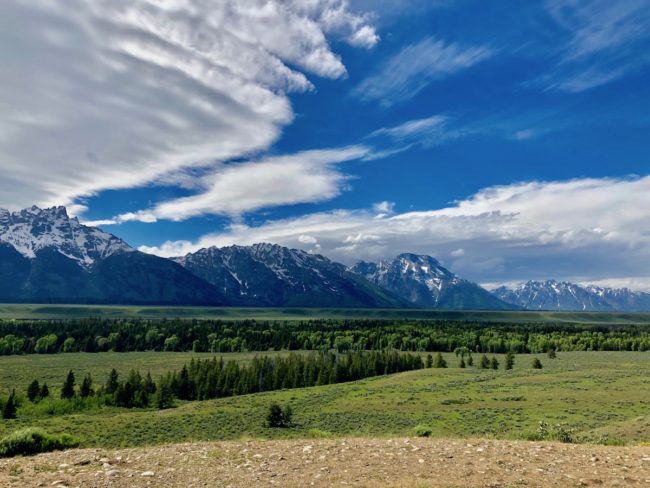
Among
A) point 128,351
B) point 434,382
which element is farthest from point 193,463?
point 128,351

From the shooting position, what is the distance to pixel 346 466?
1514 cm

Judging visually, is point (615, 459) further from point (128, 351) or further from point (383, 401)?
point (128, 351)

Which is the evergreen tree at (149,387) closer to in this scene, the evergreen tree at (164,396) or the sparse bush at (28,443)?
the evergreen tree at (164,396)

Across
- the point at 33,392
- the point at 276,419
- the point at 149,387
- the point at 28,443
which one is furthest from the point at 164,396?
the point at 28,443

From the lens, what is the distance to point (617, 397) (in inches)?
2527

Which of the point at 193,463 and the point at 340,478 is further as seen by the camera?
the point at 193,463

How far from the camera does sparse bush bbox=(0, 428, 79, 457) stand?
1786 cm

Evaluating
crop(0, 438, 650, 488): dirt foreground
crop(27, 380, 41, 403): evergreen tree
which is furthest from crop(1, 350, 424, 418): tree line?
crop(0, 438, 650, 488): dirt foreground

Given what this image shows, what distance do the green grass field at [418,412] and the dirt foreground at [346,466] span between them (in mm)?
9372

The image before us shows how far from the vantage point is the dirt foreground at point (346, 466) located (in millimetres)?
13359

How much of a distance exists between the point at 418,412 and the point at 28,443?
2006 inches

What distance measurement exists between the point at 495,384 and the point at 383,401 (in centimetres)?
2609

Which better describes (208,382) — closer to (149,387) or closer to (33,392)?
(149,387)

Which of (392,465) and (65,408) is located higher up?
(392,465)
